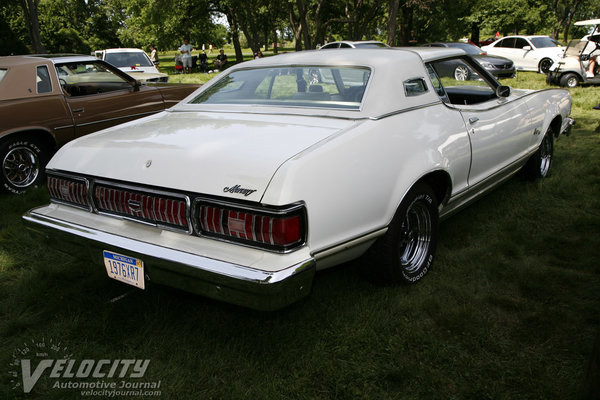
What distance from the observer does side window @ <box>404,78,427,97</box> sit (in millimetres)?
3043

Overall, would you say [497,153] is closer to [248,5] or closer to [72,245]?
[72,245]

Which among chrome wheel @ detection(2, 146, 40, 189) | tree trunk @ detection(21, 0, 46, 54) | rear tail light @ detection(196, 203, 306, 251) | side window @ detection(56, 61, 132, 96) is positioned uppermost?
tree trunk @ detection(21, 0, 46, 54)

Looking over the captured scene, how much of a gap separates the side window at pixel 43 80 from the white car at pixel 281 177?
2.67 metres

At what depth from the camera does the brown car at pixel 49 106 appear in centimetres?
502

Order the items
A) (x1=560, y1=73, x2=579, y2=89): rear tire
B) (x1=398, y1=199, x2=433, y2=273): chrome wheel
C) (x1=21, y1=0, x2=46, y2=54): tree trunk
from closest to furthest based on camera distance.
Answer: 1. (x1=398, y1=199, x2=433, y2=273): chrome wheel
2. (x1=560, y1=73, x2=579, y2=89): rear tire
3. (x1=21, y1=0, x2=46, y2=54): tree trunk

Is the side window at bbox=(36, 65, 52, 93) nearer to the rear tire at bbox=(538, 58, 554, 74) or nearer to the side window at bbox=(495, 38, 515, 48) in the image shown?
the rear tire at bbox=(538, 58, 554, 74)

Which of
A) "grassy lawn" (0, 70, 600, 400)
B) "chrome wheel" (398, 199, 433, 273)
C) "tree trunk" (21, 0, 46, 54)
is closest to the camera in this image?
"grassy lawn" (0, 70, 600, 400)

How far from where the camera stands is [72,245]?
2.58m

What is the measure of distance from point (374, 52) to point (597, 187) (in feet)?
10.1

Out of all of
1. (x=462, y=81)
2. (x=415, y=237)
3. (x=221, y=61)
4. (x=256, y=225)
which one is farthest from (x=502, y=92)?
(x=221, y=61)

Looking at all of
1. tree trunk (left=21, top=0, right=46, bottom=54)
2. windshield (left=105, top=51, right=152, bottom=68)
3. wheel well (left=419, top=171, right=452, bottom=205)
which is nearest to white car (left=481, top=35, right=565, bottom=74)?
windshield (left=105, top=51, right=152, bottom=68)

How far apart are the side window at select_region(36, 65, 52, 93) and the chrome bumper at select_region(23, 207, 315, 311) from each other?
3.59m

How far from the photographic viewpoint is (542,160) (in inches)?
196

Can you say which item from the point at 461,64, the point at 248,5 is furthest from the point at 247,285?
the point at 248,5
